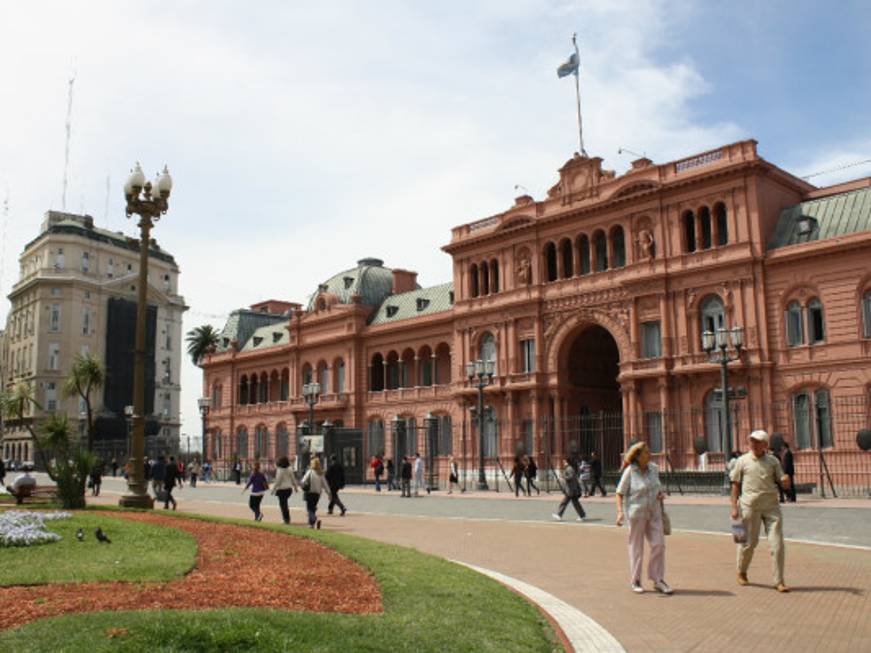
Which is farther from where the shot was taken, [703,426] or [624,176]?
[624,176]

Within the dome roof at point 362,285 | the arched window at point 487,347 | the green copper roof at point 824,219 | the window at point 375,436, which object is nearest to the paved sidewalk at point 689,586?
the green copper roof at point 824,219

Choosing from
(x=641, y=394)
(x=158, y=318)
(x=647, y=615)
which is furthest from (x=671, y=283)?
(x=158, y=318)

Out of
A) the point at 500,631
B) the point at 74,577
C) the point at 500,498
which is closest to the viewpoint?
the point at 500,631

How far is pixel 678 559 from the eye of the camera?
13797mm

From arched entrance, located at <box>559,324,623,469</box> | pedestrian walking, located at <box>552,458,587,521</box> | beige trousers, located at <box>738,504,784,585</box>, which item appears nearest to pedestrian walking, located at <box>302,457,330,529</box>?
pedestrian walking, located at <box>552,458,587,521</box>

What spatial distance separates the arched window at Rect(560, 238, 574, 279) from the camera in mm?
46594

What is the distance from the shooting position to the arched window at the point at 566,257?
46.6 meters

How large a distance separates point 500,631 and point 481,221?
147ft

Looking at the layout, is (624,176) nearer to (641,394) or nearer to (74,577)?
(641,394)

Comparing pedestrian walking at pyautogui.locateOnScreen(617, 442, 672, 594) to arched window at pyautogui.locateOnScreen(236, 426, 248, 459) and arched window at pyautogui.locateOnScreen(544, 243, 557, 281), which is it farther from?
arched window at pyautogui.locateOnScreen(236, 426, 248, 459)

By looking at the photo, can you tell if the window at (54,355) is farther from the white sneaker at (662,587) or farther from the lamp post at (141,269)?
the white sneaker at (662,587)

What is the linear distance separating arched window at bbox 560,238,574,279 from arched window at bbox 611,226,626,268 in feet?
9.38

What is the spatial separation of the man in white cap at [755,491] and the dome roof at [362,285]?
51.6m

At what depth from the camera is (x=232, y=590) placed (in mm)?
9266
